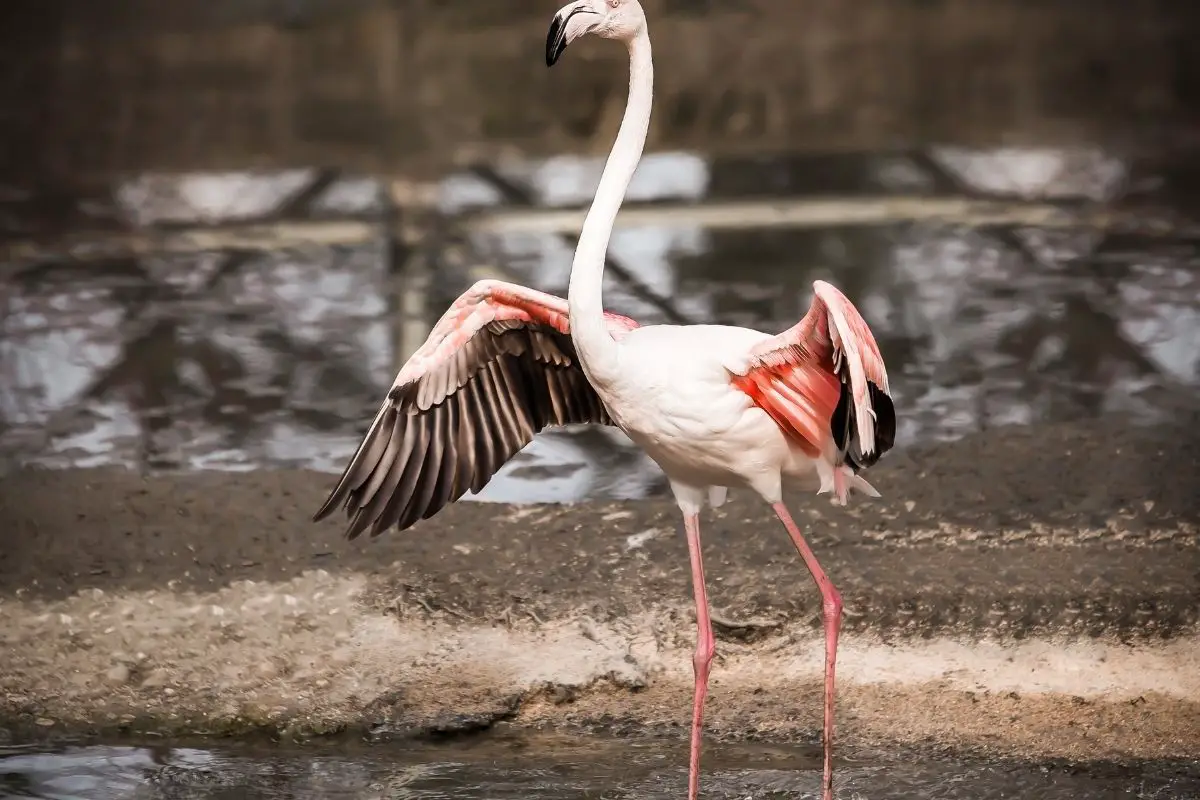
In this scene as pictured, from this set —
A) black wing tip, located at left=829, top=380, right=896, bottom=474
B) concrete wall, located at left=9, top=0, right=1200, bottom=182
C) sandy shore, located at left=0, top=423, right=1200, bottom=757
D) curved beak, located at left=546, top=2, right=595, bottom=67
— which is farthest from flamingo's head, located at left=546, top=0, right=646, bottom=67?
concrete wall, located at left=9, top=0, right=1200, bottom=182

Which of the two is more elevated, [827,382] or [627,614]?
[827,382]

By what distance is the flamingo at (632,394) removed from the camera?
3.47 meters

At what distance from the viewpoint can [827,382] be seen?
3.65 m

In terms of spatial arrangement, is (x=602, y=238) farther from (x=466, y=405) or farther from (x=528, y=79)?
(x=528, y=79)

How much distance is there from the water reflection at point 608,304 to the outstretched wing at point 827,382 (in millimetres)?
2767

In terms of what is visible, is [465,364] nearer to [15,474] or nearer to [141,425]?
[15,474]

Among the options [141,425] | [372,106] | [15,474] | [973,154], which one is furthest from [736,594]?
[372,106]

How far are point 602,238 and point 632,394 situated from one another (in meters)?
0.36

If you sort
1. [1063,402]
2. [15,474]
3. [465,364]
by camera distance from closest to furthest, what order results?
[465,364] < [15,474] < [1063,402]

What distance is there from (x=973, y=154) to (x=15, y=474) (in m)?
5.82

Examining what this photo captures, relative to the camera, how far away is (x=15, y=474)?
19.8 feet

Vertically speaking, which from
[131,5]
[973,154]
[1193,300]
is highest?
[131,5]

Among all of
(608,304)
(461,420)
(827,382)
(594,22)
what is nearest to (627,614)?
(461,420)

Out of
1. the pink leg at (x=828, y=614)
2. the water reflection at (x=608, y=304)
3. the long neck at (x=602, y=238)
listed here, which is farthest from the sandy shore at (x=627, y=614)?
the long neck at (x=602, y=238)
